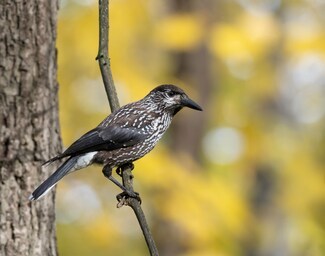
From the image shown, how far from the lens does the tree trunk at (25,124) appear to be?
3.91m

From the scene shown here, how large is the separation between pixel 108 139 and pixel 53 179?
1.84 ft

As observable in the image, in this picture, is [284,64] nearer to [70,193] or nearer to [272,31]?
[272,31]

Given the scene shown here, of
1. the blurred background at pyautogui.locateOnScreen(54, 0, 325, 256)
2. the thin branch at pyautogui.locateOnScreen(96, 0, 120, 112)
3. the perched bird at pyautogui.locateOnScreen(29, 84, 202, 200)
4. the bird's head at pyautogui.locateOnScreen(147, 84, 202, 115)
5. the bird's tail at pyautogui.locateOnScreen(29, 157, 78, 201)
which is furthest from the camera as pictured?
the blurred background at pyautogui.locateOnScreen(54, 0, 325, 256)

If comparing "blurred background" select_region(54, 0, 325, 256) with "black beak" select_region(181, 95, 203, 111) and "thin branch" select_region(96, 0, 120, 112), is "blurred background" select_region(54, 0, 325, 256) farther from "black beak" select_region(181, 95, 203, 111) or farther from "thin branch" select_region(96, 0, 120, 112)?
"thin branch" select_region(96, 0, 120, 112)

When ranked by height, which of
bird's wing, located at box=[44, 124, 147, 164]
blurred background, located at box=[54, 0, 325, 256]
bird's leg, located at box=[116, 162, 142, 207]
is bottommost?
bird's leg, located at box=[116, 162, 142, 207]

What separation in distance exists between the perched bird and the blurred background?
1769mm

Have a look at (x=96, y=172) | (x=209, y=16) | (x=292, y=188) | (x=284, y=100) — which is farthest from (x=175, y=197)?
(x=284, y=100)

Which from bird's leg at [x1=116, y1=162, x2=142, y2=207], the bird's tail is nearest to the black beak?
bird's leg at [x1=116, y1=162, x2=142, y2=207]

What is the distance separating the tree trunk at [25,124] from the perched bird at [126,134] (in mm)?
243

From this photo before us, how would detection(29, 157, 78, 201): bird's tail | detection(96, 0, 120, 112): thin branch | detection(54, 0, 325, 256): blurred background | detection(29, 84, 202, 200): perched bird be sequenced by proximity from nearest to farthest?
detection(29, 157, 78, 201): bird's tail, detection(96, 0, 120, 112): thin branch, detection(29, 84, 202, 200): perched bird, detection(54, 0, 325, 256): blurred background

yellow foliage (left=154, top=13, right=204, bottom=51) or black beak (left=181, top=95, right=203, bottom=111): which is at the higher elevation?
yellow foliage (left=154, top=13, right=204, bottom=51)

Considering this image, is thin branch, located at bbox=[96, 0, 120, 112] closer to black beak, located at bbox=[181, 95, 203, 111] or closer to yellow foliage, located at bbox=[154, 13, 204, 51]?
black beak, located at bbox=[181, 95, 203, 111]

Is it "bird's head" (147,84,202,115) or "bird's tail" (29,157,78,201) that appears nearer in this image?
"bird's tail" (29,157,78,201)

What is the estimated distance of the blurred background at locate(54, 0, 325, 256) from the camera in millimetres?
6707
